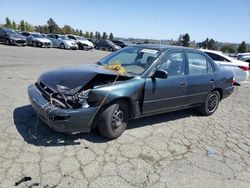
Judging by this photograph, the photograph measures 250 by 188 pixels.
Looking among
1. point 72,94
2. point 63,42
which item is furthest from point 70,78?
point 63,42

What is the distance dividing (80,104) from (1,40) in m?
23.8

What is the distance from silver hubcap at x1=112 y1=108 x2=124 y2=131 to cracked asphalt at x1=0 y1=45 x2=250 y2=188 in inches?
9.4

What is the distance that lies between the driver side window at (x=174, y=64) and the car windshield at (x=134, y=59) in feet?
0.67

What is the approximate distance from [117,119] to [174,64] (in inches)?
66.7

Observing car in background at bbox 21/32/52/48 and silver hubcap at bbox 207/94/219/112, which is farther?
car in background at bbox 21/32/52/48

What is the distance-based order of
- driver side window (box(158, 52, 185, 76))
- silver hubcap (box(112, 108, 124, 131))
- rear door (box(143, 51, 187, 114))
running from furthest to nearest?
driver side window (box(158, 52, 185, 76)) → rear door (box(143, 51, 187, 114)) → silver hubcap (box(112, 108, 124, 131))

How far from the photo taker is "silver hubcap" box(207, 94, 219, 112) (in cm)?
609

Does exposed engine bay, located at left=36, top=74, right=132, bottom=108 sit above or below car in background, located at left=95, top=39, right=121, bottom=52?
above

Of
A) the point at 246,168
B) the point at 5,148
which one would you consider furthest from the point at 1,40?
the point at 246,168

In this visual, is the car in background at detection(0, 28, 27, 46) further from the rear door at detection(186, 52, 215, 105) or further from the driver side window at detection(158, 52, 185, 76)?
the driver side window at detection(158, 52, 185, 76)

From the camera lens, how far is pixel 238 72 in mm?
9688

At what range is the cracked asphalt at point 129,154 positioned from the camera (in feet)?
10.4

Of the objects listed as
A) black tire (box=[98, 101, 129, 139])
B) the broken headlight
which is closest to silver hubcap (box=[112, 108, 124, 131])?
black tire (box=[98, 101, 129, 139])

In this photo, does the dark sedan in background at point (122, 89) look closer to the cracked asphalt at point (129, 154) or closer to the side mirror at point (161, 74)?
the side mirror at point (161, 74)
